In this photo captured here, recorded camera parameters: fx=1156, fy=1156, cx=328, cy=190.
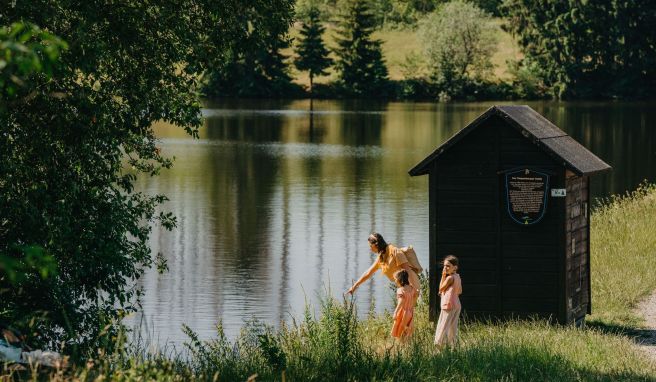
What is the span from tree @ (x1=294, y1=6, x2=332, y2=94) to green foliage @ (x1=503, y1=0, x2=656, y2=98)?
1818 centimetres

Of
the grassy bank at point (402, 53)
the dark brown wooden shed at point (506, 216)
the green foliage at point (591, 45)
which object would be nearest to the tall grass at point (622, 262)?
the dark brown wooden shed at point (506, 216)

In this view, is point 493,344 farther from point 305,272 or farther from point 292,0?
point 305,272

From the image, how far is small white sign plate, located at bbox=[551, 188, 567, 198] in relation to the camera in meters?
15.0

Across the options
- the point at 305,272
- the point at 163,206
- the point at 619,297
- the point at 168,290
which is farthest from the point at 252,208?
the point at 619,297

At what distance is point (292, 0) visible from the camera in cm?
1548

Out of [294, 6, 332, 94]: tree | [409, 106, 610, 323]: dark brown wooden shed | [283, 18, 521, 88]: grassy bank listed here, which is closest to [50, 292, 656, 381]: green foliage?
[409, 106, 610, 323]: dark brown wooden shed

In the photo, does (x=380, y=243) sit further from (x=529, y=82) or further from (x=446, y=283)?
(x=529, y=82)

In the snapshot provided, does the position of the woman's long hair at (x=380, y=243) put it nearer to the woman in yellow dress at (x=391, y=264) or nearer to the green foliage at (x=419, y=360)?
the woman in yellow dress at (x=391, y=264)

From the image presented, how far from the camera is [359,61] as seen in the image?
350 feet

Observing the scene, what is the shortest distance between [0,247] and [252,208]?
24.5m

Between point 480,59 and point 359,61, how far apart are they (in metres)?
11.2

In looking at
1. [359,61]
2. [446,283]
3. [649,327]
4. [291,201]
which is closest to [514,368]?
[446,283]

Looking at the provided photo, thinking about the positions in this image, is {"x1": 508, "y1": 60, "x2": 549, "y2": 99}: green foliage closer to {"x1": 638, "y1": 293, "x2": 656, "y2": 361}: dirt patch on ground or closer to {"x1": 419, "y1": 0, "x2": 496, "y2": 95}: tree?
{"x1": 419, "y1": 0, "x2": 496, "y2": 95}: tree

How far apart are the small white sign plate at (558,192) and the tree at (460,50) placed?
8881 centimetres
